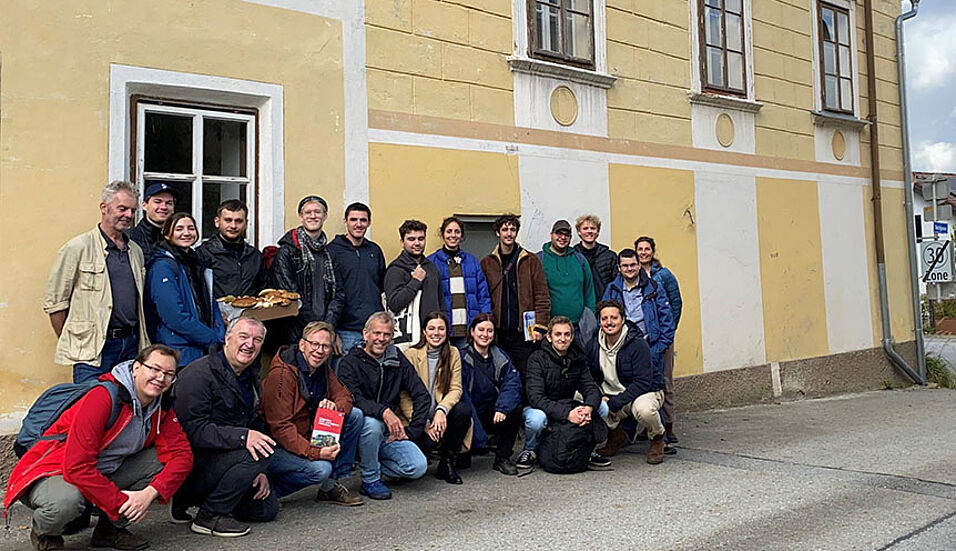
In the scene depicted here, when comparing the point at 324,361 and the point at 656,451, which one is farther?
the point at 656,451

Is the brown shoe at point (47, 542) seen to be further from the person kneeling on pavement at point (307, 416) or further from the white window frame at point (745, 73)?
the white window frame at point (745, 73)

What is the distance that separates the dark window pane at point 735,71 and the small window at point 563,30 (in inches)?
94.2

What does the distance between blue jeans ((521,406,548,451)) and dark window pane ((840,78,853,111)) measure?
8132 millimetres

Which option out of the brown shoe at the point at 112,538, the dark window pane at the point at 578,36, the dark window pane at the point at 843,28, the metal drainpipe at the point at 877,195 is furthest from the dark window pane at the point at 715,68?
the brown shoe at the point at 112,538

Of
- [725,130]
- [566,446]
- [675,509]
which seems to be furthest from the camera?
[725,130]

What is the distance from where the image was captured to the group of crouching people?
4.11m

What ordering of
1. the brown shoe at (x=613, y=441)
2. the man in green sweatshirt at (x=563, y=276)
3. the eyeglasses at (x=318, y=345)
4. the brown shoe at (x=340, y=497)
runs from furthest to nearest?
1. the man in green sweatshirt at (x=563, y=276)
2. the brown shoe at (x=613, y=441)
3. the brown shoe at (x=340, y=497)
4. the eyeglasses at (x=318, y=345)

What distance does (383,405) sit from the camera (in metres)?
5.59

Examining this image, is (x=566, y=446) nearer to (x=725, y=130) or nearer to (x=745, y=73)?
(x=725, y=130)

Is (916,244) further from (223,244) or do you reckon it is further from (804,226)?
(223,244)

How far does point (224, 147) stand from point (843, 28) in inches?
372

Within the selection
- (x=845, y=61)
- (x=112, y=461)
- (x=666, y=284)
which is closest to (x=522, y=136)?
(x=666, y=284)

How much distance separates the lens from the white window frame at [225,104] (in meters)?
5.96

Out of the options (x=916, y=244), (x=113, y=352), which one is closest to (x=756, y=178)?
(x=916, y=244)
